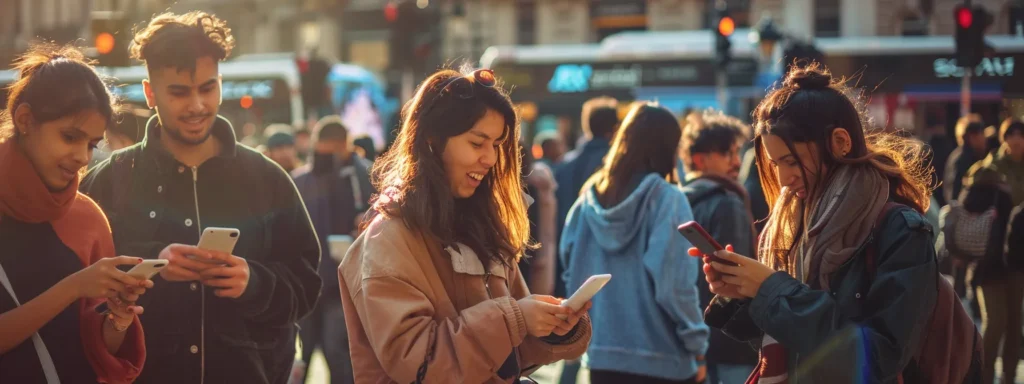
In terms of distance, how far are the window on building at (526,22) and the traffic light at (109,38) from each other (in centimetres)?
3052

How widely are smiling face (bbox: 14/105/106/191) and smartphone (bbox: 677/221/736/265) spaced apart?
175 centimetres

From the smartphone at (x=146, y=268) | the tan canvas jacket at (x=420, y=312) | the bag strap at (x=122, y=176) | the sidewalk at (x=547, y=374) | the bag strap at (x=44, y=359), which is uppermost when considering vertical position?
the bag strap at (x=122, y=176)

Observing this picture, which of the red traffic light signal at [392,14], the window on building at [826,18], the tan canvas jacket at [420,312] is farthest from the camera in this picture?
the window on building at [826,18]

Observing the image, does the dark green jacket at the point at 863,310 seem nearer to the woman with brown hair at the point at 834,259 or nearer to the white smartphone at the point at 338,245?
the woman with brown hair at the point at 834,259

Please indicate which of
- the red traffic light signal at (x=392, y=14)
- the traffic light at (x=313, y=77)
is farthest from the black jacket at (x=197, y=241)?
the traffic light at (x=313, y=77)

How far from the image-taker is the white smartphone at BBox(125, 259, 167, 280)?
10.3ft

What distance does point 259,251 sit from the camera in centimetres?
405

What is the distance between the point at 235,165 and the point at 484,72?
1209 mm

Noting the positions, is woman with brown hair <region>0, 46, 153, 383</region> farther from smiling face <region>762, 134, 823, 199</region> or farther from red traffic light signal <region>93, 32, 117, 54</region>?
red traffic light signal <region>93, 32, 117, 54</region>

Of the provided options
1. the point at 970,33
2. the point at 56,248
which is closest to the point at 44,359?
the point at 56,248

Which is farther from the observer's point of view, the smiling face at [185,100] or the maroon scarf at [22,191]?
the smiling face at [185,100]

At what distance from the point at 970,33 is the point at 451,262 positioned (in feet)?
37.1

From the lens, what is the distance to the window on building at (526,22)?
43.0m

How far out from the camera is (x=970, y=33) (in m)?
13.0
